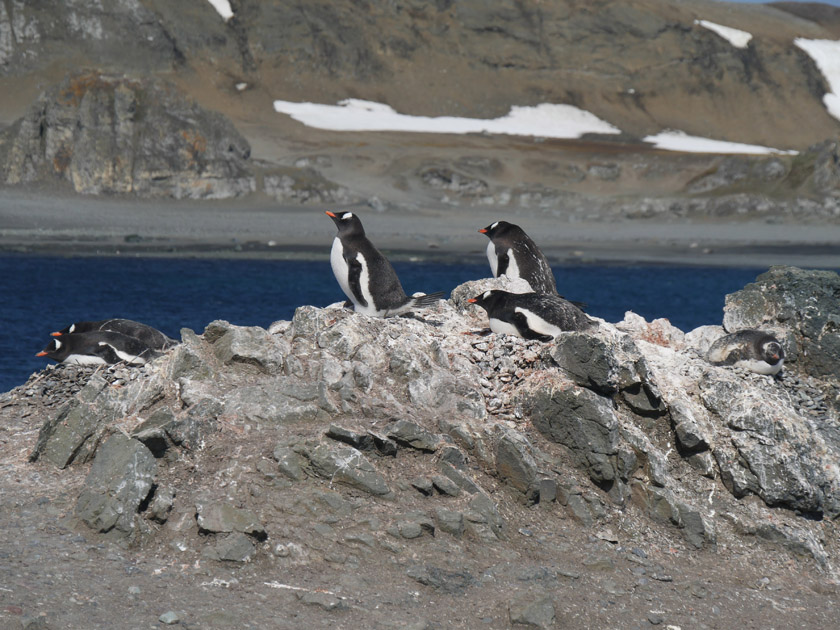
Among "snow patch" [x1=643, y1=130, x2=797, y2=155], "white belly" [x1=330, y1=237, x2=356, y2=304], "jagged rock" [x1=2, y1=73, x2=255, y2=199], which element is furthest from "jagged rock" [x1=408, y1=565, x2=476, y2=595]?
"snow patch" [x1=643, y1=130, x2=797, y2=155]

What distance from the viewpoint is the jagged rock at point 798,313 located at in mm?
11086

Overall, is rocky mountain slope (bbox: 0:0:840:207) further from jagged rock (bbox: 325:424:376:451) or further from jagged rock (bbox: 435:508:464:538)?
jagged rock (bbox: 435:508:464:538)

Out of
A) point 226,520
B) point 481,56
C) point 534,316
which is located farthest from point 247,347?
point 481,56

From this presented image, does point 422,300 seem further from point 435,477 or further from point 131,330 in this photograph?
point 131,330

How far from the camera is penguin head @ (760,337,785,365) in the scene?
34.1 ft

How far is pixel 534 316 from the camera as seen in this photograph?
1023 centimetres

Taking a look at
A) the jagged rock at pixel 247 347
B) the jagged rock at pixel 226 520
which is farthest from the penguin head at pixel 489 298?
the jagged rock at pixel 226 520

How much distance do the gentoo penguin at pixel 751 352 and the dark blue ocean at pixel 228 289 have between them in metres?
15.5

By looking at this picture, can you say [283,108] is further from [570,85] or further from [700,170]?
[700,170]

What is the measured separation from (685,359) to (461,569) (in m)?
4.03

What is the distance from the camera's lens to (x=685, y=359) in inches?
422

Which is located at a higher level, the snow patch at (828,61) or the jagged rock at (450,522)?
the snow patch at (828,61)

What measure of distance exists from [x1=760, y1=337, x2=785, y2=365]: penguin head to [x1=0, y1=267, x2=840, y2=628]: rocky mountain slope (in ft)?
0.72

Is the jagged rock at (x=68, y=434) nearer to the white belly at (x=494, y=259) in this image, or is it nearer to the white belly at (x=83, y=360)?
the white belly at (x=83, y=360)
